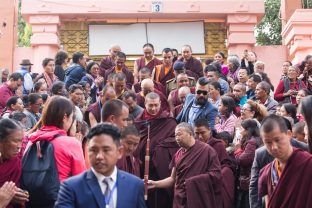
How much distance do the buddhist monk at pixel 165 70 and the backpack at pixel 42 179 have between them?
7.35 m

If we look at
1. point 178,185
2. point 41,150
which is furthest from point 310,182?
point 178,185

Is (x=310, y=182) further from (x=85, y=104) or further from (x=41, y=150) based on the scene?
Answer: (x=85, y=104)

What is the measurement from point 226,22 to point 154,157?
11.0 meters

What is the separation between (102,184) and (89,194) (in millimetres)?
120

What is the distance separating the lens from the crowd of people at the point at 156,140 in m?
4.59

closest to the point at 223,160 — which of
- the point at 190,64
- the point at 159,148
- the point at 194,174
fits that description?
the point at 194,174

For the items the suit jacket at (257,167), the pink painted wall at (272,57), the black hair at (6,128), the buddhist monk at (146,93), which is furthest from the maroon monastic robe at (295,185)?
the pink painted wall at (272,57)

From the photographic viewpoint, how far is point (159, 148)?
876 centimetres

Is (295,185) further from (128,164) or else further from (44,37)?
(44,37)

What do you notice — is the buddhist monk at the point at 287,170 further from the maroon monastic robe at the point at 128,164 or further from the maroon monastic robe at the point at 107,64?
the maroon monastic robe at the point at 107,64

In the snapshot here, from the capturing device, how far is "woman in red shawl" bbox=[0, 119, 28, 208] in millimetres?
5238

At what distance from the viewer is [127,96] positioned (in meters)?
9.69

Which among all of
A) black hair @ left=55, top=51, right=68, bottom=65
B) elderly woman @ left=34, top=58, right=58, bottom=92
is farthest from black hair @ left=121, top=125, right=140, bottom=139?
black hair @ left=55, top=51, right=68, bottom=65

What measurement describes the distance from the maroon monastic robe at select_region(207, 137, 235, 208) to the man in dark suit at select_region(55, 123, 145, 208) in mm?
3867
